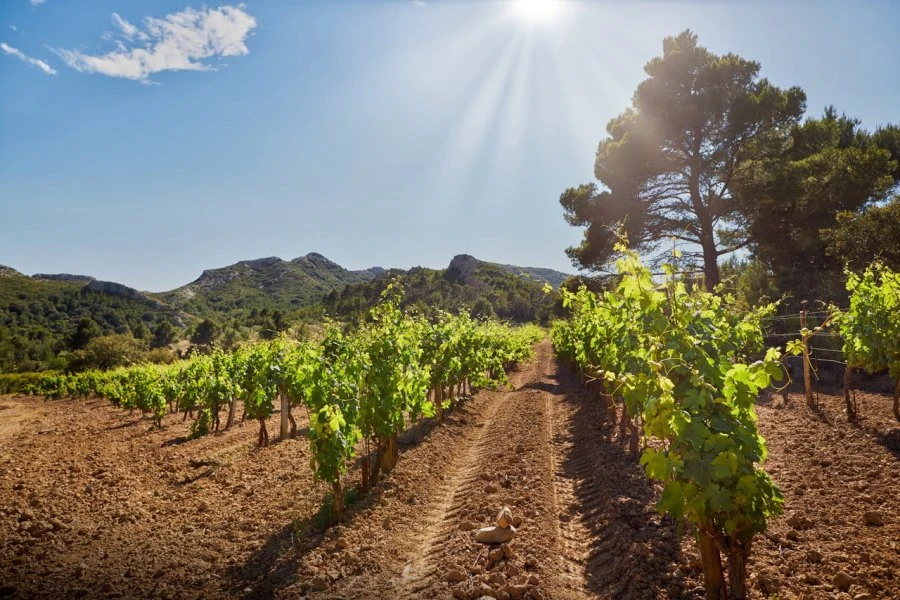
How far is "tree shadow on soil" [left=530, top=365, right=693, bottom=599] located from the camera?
3.98m

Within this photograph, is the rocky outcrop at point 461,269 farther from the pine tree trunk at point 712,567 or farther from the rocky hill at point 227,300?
the pine tree trunk at point 712,567

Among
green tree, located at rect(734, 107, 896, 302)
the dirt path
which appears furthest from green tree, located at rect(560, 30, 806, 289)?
the dirt path

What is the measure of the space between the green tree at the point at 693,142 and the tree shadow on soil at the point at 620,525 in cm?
1124

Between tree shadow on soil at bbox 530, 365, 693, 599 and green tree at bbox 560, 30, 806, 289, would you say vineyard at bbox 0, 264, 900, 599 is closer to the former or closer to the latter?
tree shadow on soil at bbox 530, 365, 693, 599

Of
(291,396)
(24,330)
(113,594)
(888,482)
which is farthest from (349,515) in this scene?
(24,330)

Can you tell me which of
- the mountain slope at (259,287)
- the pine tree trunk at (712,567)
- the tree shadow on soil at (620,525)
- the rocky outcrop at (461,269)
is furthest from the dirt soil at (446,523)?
the mountain slope at (259,287)

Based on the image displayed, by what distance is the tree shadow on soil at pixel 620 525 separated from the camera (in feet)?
13.1

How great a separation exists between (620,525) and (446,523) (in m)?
2.09

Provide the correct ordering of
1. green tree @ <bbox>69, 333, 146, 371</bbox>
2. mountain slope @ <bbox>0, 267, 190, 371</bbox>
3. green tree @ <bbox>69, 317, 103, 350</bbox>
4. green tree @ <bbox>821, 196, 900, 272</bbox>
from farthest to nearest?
mountain slope @ <bbox>0, 267, 190, 371</bbox> < green tree @ <bbox>69, 317, 103, 350</bbox> < green tree @ <bbox>69, 333, 146, 371</bbox> < green tree @ <bbox>821, 196, 900, 272</bbox>

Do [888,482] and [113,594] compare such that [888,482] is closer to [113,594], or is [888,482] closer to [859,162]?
[113,594]

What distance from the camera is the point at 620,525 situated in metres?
5.04

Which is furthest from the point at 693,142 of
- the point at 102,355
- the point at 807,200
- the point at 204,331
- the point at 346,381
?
the point at 204,331

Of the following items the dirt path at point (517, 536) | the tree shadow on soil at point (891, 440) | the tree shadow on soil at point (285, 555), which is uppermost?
the tree shadow on soil at point (891, 440)

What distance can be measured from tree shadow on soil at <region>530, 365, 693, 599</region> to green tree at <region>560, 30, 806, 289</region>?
443 inches
